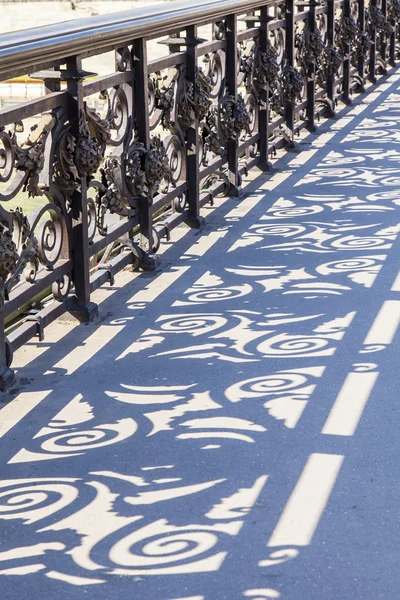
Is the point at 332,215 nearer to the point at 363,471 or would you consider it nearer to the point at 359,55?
the point at 363,471

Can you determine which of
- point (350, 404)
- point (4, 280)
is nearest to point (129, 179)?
point (4, 280)

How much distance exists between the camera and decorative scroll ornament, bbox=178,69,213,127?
4.43 metres

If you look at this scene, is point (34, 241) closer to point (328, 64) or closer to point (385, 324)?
point (385, 324)

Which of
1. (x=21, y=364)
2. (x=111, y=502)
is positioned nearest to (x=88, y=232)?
(x=21, y=364)

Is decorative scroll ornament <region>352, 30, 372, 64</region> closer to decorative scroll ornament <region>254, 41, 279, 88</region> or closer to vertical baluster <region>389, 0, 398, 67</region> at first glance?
Answer: vertical baluster <region>389, 0, 398, 67</region>

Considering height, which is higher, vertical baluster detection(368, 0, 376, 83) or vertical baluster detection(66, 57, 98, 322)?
vertical baluster detection(66, 57, 98, 322)

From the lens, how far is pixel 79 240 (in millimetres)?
3459

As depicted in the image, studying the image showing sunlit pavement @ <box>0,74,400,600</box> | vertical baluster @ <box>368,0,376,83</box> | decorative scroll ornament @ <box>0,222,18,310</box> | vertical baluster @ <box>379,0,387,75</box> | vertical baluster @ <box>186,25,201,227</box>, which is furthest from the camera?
vertical baluster @ <box>379,0,387,75</box>

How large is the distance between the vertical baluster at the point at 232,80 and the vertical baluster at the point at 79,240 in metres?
1.83

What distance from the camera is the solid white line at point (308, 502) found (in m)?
2.15

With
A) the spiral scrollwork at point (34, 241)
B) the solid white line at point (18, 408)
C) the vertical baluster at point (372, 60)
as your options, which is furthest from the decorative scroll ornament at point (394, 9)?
the solid white line at point (18, 408)

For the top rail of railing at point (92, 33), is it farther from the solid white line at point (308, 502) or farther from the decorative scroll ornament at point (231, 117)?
the solid white line at point (308, 502)

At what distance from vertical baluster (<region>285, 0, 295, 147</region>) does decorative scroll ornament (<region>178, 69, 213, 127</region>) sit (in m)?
1.84

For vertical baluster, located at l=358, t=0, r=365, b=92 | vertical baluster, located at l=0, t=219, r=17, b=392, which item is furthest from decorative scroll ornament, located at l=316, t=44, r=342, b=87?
vertical baluster, located at l=0, t=219, r=17, b=392
